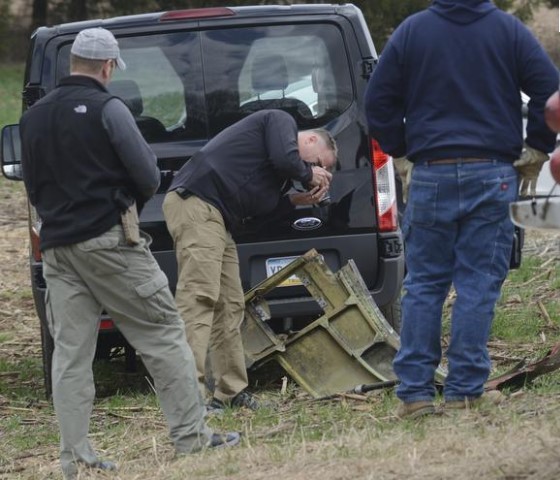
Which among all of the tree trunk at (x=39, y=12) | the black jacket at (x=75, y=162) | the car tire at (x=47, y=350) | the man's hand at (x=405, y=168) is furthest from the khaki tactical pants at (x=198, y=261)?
the tree trunk at (x=39, y=12)

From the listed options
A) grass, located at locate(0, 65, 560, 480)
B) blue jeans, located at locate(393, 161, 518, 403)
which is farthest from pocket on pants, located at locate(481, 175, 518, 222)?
grass, located at locate(0, 65, 560, 480)

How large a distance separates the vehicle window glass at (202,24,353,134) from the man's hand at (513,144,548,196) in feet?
6.74

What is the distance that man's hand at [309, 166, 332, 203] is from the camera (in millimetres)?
6926

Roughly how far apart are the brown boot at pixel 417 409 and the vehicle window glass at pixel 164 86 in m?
2.33

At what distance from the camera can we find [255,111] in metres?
7.50

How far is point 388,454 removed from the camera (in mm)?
4984

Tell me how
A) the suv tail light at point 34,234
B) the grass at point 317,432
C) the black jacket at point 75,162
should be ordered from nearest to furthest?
the grass at point 317,432
the black jacket at point 75,162
the suv tail light at point 34,234

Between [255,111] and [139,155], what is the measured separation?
2.03 metres

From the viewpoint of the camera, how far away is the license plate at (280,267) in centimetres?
737

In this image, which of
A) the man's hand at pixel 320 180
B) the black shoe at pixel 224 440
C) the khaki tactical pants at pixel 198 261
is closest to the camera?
the black shoe at pixel 224 440

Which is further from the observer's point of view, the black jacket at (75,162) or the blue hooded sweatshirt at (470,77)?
the black jacket at (75,162)

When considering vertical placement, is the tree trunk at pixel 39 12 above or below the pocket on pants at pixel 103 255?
below

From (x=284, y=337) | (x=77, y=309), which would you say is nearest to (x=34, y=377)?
(x=284, y=337)

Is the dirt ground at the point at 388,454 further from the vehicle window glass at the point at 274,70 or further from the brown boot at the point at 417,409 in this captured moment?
the vehicle window glass at the point at 274,70
